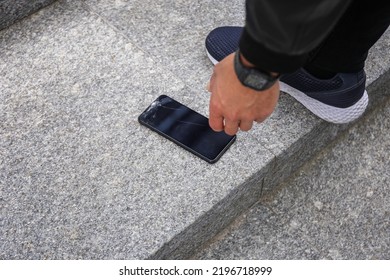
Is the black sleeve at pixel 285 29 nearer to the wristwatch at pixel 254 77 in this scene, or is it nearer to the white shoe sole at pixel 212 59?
the wristwatch at pixel 254 77

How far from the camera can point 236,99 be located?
136cm

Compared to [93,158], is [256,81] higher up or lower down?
higher up

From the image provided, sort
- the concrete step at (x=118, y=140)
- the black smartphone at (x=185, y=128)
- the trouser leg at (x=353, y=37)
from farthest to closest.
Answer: the black smartphone at (x=185, y=128)
the concrete step at (x=118, y=140)
the trouser leg at (x=353, y=37)

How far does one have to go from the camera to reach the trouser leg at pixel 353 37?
1.61 metres

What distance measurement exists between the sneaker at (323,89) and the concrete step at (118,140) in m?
0.05

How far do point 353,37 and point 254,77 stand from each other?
1.81ft

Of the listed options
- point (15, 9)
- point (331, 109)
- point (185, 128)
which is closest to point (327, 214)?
point (331, 109)

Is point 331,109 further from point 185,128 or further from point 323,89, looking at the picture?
point 185,128

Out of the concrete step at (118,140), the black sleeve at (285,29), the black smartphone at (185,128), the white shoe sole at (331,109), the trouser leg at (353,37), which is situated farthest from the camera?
the white shoe sole at (331,109)

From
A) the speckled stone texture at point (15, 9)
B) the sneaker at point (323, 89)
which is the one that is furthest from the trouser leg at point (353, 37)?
the speckled stone texture at point (15, 9)

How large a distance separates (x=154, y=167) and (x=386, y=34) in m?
1.15

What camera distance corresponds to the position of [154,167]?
1.83 m

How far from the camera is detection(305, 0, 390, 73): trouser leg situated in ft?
5.28
